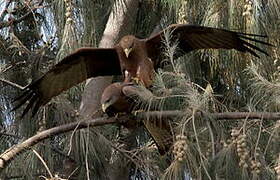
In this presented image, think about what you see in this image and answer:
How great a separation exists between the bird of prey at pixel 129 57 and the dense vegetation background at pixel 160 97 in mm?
70

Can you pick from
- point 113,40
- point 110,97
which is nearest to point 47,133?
point 110,97

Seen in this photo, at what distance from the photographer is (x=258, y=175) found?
167 centimetres

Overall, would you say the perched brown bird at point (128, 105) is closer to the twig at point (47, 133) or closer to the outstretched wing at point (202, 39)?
the twig at point (47, 133)

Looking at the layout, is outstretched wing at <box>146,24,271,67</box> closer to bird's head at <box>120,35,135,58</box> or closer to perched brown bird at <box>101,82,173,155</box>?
bird's head at <box>120,35,135,58</box>

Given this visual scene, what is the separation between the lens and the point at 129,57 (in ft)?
7.64

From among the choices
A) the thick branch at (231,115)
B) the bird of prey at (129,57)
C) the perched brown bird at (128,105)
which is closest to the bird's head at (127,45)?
the bird of prey at (129,57)

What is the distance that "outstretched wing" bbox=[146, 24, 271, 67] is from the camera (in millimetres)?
2262

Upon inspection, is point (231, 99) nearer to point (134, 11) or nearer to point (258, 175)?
point (134, 11)

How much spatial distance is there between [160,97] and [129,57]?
624 millimetres

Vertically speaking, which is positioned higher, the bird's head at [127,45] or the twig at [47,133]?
the bird's head at [127,45]

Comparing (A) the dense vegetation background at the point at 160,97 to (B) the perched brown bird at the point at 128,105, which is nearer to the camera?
(A) the dense vegetation background at the point at 160,97

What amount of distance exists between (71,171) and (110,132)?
0.84 feet

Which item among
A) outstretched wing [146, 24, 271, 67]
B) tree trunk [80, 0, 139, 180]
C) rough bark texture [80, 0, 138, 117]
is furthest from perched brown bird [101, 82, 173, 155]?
rough bark texture [80, 0, 138, 117]

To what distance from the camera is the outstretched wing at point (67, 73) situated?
2.35 m
